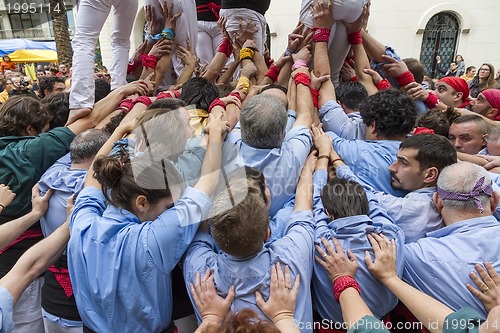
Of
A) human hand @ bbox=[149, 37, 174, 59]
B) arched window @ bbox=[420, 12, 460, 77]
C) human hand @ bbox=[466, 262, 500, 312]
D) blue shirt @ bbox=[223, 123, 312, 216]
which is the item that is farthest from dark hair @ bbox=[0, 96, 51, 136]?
arched window @ bbox=[420, 12, 460, 77]

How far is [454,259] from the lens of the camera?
1.33 metres

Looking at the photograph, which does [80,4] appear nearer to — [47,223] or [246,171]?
[47,223]

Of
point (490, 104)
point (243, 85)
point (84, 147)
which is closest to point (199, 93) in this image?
point (243, 85)

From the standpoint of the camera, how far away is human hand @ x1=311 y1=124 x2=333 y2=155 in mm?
1961

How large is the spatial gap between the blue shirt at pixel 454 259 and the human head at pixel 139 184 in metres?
1.10

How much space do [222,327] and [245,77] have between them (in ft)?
7.67

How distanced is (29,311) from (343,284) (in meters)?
1.86

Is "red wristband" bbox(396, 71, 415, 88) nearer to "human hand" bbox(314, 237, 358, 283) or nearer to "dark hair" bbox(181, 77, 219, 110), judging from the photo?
"dark hair" bbox(181, 77, 219, 110)

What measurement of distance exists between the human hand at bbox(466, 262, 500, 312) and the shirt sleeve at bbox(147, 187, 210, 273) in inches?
43.5

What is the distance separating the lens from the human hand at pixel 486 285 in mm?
1214

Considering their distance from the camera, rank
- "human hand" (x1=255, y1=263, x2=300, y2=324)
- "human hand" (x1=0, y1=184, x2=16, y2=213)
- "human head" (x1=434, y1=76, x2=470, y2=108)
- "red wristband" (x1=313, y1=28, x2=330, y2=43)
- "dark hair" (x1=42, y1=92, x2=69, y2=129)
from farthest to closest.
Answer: "human head" (x1=434, y1=76, x2=470, y2=108)
"red wristband" (x1=313, y1=28, x2=330, y2=43)
"dark hair" (x1=42, y1=92, x2=69, y2=129)
"human hand" (x1=0, y1=184, x2=16, y2=213)
"human hand" (x1=255, y1=263, x2=300, y2=324)

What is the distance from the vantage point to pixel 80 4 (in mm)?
2570

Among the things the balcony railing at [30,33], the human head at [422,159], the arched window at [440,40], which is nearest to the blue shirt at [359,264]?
the human head at [422,159]

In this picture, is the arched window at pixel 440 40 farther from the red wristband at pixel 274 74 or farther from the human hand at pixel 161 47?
the human hand at pixel 161 47
